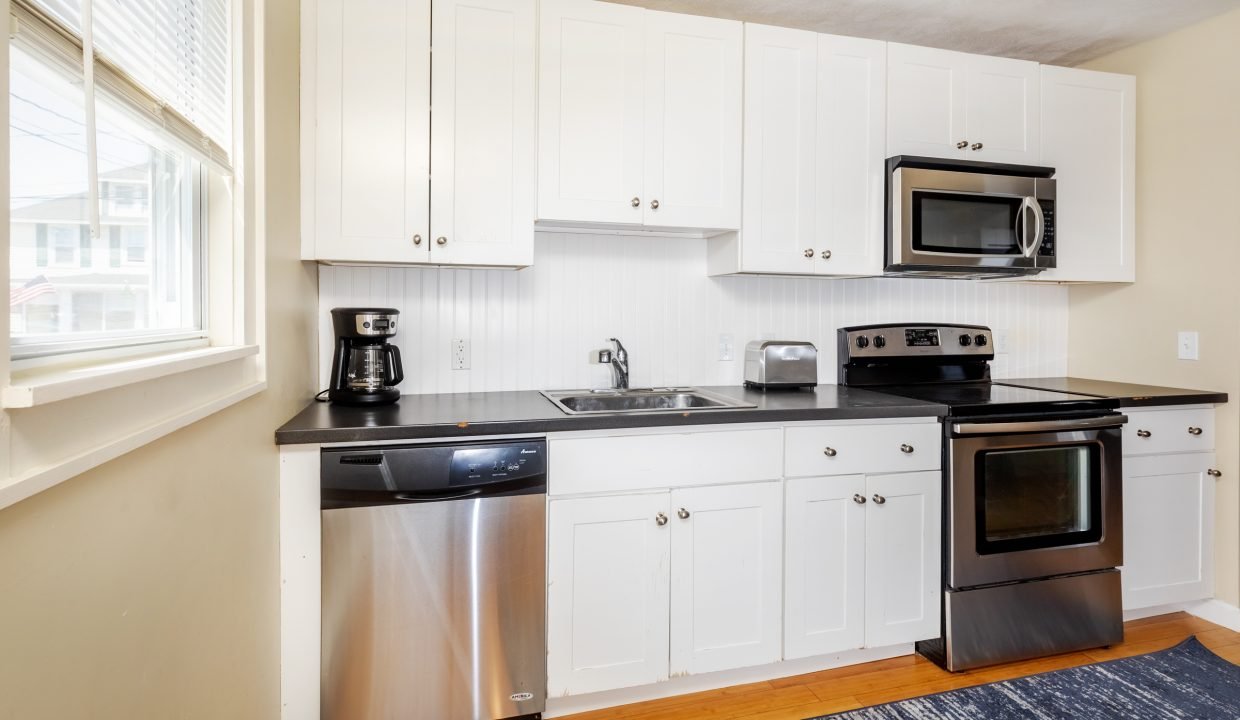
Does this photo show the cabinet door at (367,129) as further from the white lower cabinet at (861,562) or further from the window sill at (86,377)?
the white lower cabinet at (861,562)

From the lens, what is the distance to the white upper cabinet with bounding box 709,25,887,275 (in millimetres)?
2293

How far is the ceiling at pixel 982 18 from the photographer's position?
2.39m

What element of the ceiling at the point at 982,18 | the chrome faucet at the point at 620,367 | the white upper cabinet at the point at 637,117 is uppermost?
the ceiling at the point at 982,18

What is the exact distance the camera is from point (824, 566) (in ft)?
6.81

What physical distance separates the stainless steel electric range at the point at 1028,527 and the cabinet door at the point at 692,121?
110 cm

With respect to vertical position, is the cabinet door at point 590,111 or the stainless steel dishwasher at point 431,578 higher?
the cabinet door at point 590,111

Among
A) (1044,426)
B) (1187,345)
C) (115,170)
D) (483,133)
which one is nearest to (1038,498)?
(1044,426)

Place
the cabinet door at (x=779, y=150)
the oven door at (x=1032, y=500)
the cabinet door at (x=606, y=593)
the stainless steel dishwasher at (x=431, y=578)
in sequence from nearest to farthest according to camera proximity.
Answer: the stainless steel dishwasher at (x=431, y=578), the cabinet door at (x=606, y=593), the oven door at (x=1032, y=500), the cabinet door at (x=779, y=150)

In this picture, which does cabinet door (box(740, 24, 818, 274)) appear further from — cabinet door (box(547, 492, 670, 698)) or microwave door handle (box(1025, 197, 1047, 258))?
cabinet door (box(547, 492, 670, 698))

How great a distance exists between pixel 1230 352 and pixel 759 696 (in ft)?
7.61

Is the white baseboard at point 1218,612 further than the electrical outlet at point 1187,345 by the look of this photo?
No

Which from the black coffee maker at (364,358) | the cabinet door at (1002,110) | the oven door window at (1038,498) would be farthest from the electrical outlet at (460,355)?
the cabinet door at (1002,110)

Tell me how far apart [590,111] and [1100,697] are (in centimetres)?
255

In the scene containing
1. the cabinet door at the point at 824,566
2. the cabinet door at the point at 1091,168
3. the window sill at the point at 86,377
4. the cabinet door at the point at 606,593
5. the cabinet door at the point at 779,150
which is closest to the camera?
the window sill at the point at 86,377
